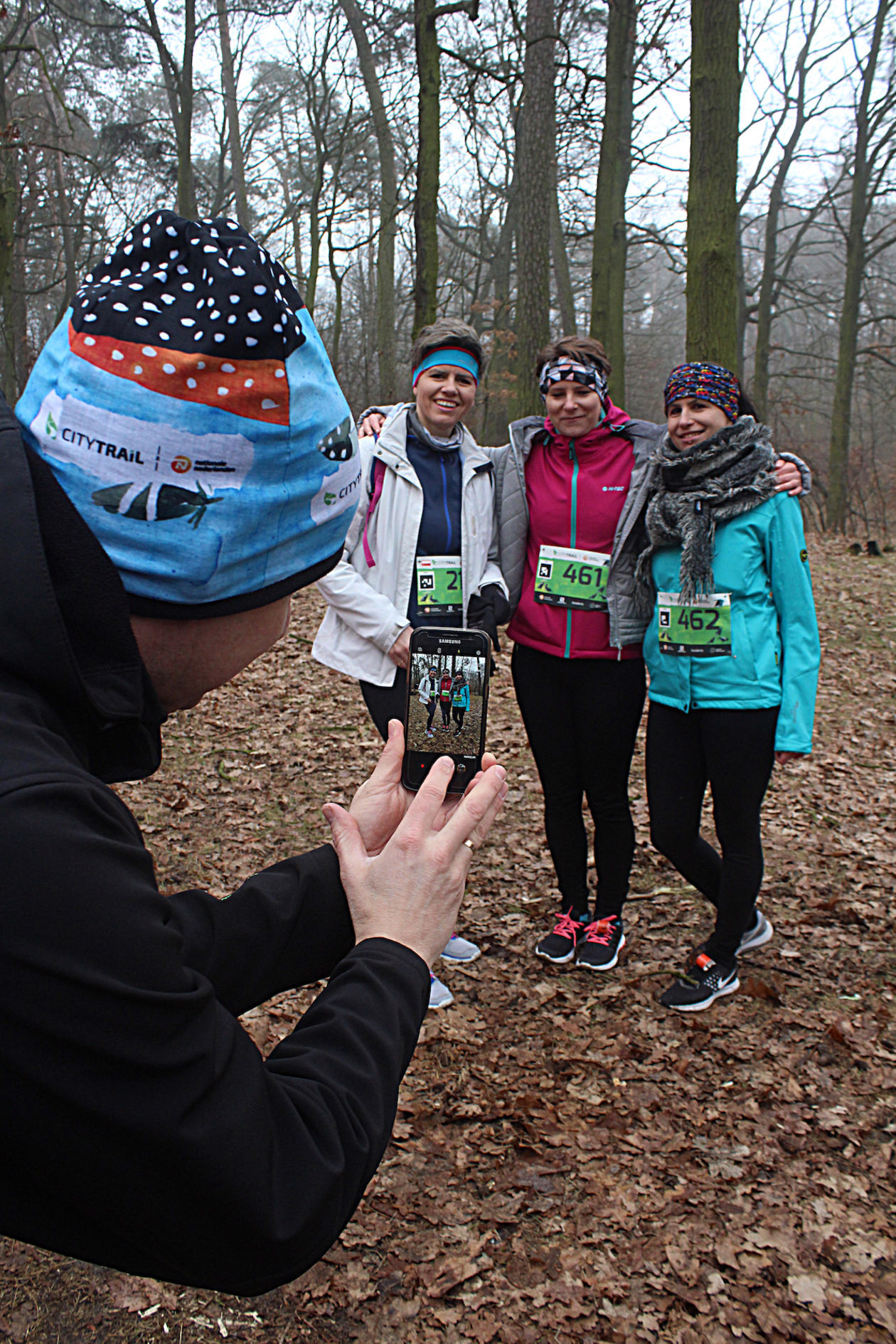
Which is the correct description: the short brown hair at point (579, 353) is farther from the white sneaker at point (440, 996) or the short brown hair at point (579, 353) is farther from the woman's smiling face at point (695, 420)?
the white sneaker at point (440, 996)

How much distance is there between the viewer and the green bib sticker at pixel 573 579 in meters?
3.87

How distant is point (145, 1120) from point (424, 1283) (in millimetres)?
2204

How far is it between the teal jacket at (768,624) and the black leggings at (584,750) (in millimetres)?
443

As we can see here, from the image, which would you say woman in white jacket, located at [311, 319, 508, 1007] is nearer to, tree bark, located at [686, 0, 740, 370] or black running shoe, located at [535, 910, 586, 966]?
black running shoe, located at [535, 910, 586, 966]

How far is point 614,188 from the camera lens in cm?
1371

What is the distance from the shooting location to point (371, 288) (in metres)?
26.0

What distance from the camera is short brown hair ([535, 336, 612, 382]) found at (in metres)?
3.91

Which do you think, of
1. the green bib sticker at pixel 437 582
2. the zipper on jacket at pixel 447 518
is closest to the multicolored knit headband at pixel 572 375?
the zipper on jacket at pixel 447 518

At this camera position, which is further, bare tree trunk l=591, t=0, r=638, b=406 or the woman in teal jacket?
bare tree trunk l=591, t=0, r=638, b=406

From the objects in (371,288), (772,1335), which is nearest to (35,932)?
(772,1335)

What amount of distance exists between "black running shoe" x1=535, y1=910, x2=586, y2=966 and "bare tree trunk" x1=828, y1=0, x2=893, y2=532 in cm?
1557

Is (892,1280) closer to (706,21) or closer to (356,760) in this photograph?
(356,760)

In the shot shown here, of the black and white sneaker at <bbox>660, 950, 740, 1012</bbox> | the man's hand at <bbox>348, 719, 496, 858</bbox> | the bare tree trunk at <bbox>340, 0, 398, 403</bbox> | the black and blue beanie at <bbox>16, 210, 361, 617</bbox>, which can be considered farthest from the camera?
the bare tree trunk at <bbox>340, 0, 398, 403</bbox>

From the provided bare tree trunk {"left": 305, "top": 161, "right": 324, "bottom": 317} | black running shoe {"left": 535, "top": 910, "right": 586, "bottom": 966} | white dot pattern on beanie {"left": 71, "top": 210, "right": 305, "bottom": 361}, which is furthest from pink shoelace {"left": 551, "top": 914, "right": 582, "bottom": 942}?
bare tree trunk {"left": 305, "top": 161, "right": 324, "bottom": 317}
